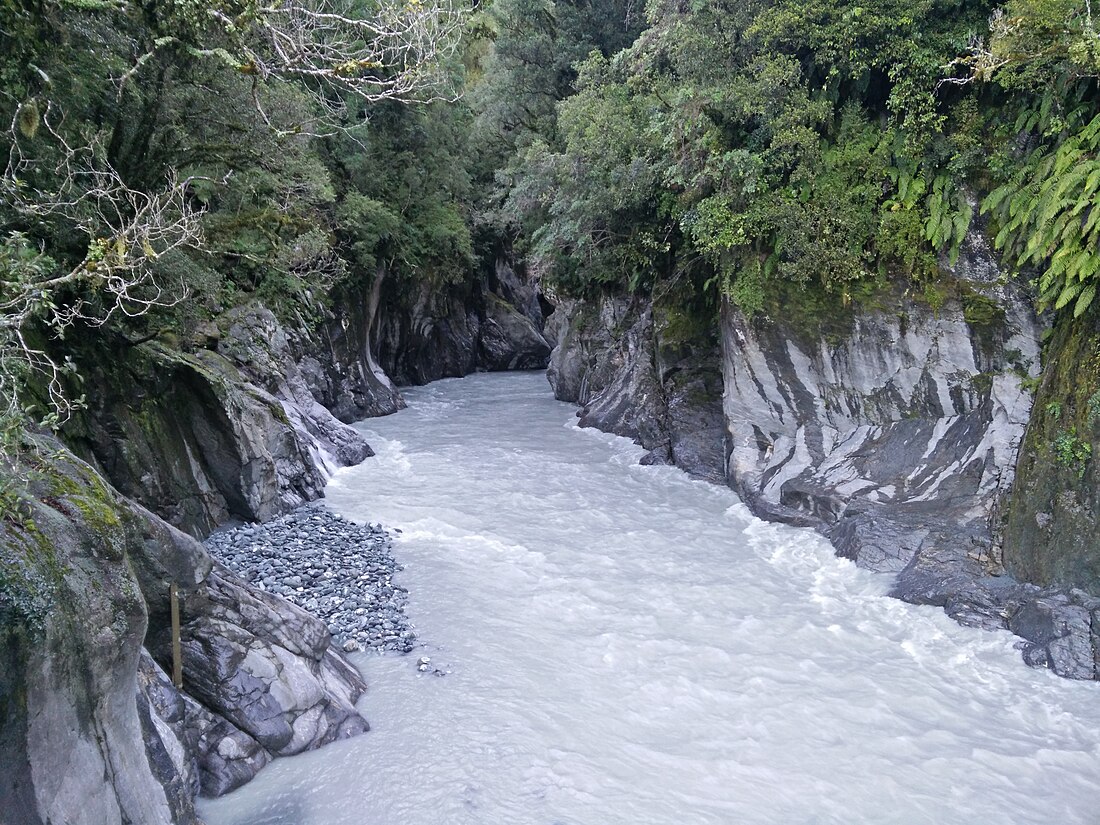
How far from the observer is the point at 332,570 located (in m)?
10.2

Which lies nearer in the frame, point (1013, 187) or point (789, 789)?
point (789, 789)

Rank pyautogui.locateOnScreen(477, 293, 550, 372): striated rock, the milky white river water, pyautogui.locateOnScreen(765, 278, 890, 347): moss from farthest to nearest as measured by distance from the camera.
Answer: pyautogui.locateOnScreen(477, 293, 550, 372): striated rock
pyautogui.locateOnScreen(765, 278, 890, 347): moss
the milky white river water

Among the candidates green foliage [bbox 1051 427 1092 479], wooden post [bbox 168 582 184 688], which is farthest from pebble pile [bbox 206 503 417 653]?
green foliage [bbox 1051 427 1092 479]

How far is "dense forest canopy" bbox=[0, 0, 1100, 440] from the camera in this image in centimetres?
724

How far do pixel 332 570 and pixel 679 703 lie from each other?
5177mm

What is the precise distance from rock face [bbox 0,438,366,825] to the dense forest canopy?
36.8 inches

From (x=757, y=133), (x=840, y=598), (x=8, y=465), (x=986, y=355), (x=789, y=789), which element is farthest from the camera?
(x=757, y=133)

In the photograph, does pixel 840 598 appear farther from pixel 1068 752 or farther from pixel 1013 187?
pixel 1013 187

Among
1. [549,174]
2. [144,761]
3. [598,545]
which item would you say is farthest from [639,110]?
[144,761]

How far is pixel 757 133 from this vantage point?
43.4 feet

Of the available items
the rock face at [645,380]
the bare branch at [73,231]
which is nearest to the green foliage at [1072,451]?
the rock face at [645,380]

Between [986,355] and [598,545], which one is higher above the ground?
[986,355]

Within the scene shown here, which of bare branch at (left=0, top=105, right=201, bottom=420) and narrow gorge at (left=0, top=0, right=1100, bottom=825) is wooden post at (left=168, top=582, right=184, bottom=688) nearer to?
narrow gorge at (left=0, top=0, right=1100, bottom=825)

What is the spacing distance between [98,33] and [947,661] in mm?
11962
